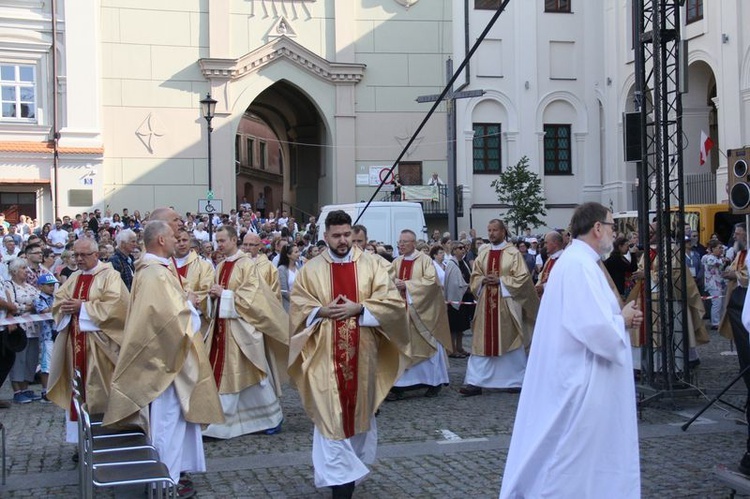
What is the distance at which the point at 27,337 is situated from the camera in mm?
11312

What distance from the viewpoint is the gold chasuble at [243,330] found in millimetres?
8781

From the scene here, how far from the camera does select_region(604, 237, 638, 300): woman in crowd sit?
12.1 metres

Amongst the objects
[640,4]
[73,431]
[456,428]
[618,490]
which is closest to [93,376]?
[73,431]

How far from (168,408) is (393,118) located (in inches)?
1013

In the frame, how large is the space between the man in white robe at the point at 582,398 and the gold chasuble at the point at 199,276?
4.74 m

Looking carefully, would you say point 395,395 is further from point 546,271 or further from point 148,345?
point 148,345

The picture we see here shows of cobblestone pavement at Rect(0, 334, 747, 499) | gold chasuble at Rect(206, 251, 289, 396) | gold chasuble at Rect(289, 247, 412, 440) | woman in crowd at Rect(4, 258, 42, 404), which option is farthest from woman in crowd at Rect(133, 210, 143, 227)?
gold chasuble at Rect(289, 247, 412, 440)

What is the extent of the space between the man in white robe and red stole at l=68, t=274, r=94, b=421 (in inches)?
166

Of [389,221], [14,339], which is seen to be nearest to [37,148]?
[389,221]

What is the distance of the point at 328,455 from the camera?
20.8 feet

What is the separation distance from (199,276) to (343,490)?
3.48 m

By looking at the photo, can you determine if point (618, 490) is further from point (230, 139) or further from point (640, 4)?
point (230, 139)

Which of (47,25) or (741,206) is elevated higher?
(47,25)

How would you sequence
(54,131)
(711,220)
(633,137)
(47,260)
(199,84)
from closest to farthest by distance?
(633,137) < (47,260) < (711,220) < (54,131) < (199,84)
